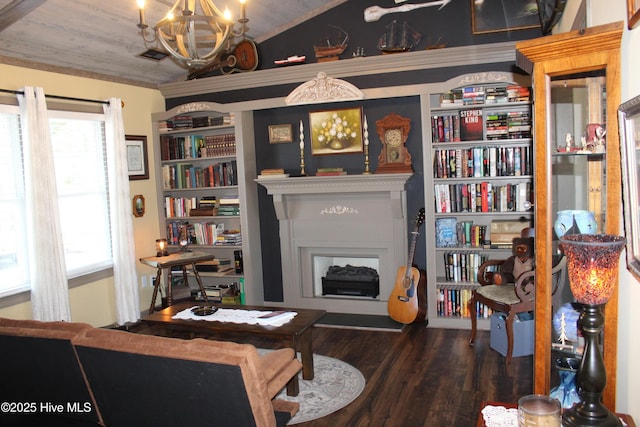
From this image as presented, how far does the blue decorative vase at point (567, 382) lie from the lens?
1.92m

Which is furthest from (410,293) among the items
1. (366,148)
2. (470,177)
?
(366,148)

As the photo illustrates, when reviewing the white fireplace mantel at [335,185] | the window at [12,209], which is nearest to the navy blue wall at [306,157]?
the white fireplace mantel at [335,185]

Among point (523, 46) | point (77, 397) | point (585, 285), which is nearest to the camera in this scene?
point (585, 285)

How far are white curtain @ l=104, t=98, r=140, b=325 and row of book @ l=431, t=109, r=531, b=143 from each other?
9.94ft

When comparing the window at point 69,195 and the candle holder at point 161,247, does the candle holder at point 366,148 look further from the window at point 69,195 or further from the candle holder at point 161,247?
the window at point 69,195

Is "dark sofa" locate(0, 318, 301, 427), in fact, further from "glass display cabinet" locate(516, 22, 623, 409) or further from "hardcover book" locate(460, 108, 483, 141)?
"hardcover book" locate(460, 108, 483, 141)

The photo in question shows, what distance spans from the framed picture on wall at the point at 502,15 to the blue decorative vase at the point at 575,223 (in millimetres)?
3217

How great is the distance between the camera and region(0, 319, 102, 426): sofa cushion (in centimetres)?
255

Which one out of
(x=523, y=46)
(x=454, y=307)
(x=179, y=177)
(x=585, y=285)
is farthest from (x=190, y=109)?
(x=585, y=285)

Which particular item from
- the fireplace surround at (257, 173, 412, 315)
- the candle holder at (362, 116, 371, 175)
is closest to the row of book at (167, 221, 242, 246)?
the fireplace surround at (257, 173, 412, 315)

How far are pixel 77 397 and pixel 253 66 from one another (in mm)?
3696

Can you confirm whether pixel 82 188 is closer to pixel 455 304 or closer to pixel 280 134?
pixel 280 134

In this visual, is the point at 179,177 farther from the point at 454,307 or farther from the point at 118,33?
the point at 454,307

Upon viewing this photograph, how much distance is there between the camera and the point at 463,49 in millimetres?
4492
